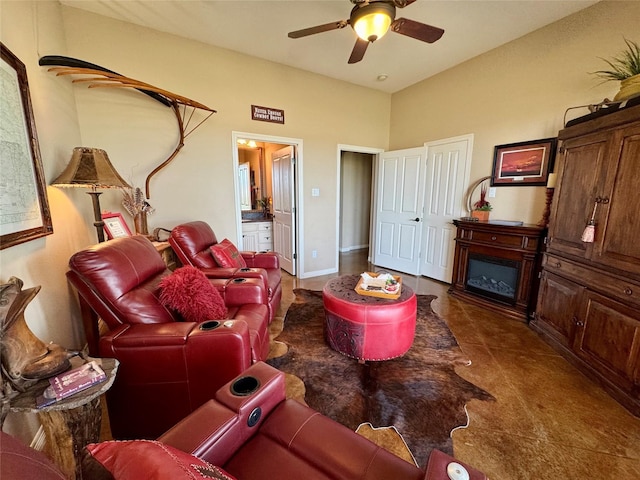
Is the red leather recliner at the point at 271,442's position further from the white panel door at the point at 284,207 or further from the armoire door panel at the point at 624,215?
the white panel door at the point at 284,207

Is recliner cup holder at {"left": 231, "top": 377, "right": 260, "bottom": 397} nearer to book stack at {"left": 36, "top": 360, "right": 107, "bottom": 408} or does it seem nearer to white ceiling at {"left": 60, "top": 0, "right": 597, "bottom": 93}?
book stack at {"left": 36, "top": 360, "right": 107, "bottom": 408}

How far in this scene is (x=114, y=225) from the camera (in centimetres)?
238

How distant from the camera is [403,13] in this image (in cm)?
243

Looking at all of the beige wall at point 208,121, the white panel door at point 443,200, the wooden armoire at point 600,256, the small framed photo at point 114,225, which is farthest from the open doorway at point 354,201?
the small framed photo at point 114,225

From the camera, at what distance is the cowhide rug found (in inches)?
58.6

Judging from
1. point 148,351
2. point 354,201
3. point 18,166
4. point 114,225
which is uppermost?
point 18,166

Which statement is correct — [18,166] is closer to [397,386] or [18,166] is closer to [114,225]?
[114,225]

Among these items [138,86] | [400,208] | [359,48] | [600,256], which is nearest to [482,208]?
[400,208]

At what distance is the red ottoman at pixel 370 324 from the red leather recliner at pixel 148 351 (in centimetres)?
78

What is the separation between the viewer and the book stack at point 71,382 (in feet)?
2.98

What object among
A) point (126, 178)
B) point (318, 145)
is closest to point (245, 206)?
point (318, 145)

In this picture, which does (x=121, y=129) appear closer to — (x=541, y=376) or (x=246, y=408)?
(x=246, y=408)

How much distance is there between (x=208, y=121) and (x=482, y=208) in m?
3.39

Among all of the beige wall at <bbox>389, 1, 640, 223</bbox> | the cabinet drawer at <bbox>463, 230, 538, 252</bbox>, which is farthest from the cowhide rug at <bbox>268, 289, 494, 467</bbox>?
the beige wall at <bbox>389, 1, 640, 223</bbox>
